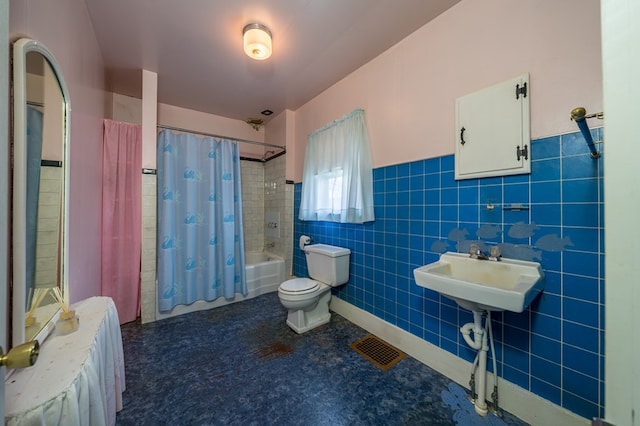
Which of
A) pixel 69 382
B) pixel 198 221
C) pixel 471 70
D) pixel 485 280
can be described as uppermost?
pixel 471 70

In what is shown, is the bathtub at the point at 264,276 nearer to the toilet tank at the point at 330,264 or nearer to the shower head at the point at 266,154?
the toilet tank at the point at 330,264

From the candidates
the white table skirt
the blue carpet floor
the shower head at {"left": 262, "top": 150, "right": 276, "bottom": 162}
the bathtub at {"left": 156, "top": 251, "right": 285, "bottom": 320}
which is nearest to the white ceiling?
the shower head at {"left": 262, "top": 150, "right": 276, "bottom": 162}

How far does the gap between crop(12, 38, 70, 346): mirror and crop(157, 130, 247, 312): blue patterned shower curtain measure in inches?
48.2

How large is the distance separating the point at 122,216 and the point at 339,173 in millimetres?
2126

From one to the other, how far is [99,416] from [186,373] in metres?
0.89

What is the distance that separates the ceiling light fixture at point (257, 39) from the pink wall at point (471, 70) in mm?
876

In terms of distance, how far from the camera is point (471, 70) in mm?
1419

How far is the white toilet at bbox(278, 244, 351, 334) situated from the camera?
6.53ft

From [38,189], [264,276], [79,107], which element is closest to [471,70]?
[38,189]

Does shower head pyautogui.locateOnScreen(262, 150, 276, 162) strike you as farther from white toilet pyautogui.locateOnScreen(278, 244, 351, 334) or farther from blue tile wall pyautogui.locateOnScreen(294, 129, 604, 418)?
blue tile wall pyautogui.locateOnScreen(294, 129, 604, 418)

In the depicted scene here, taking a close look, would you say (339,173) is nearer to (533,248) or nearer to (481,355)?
(533,248)

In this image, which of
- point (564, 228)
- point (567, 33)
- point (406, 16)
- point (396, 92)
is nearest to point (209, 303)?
point (396, 92)

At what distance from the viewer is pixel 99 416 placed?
2.50ft

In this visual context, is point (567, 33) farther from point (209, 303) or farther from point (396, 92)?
point (209, 303)
